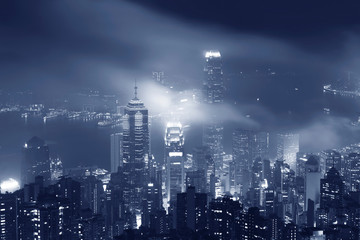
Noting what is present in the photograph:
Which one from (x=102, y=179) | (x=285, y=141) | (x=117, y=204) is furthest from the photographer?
(x=285, y=141)

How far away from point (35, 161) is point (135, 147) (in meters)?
1.63

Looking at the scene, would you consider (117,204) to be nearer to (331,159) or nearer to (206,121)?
(331,159)

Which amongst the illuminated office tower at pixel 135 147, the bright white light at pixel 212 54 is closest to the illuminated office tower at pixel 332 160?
the illuminated office tower at pixel 135 147

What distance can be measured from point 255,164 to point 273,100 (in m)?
3.30

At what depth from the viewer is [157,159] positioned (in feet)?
33.0

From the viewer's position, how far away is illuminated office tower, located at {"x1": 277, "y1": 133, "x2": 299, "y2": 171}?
9.88 metres

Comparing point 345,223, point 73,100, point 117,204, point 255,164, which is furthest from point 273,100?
point 345,223

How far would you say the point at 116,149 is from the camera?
33.9ft

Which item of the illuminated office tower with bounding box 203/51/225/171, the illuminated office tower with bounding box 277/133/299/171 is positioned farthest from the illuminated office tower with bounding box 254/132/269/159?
the illuminated office tower with bounding box 203/51/225/171

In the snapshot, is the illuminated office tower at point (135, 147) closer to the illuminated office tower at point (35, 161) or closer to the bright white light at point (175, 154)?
the bright white light at point (175, 154)

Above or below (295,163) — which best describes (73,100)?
above

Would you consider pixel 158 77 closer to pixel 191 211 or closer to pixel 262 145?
pixel 262 145

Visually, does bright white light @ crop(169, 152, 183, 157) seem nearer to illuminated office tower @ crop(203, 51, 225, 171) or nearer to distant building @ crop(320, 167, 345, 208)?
illuminated office tower @ crop(203, 51, 225, 171)

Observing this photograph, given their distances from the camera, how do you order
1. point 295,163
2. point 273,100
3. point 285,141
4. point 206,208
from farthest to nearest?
point 273,100 < point 285,141 < point 295,163 < point 206,208
